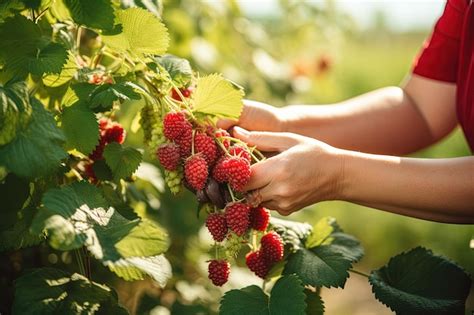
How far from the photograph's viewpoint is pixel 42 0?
0.96 meters

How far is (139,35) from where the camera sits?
957mm

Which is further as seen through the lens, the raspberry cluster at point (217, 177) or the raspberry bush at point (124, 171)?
the raspberry cluster at point (217, 177)

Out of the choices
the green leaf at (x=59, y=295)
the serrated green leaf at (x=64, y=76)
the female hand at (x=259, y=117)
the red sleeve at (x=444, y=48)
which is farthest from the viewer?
the red sleeve at (x=444, y=48)

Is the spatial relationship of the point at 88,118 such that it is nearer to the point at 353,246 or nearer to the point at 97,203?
the point at 97,203

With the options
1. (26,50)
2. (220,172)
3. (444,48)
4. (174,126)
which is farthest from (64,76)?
(444,48)

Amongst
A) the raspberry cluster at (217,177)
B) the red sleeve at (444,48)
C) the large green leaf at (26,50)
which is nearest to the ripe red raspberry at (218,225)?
the raspberry cluster at (217,177)

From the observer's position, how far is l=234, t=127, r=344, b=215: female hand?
96 centimetres

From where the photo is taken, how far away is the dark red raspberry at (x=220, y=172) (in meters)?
0.91

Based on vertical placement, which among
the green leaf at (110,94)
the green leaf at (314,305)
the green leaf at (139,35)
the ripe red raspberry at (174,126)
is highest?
the green leaf at (139,35)

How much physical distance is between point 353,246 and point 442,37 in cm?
57

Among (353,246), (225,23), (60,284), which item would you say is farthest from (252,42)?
(60,284)

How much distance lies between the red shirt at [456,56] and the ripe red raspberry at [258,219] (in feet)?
1.60

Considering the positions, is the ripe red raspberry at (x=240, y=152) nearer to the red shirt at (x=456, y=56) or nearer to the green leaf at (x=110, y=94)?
the green leaf at (x=110, y=94)

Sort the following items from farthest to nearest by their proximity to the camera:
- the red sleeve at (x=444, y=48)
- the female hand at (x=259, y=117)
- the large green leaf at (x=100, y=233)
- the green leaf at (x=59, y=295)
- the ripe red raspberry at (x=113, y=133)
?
the red sleeve at (x=444, y=48) → the female hand at (x=259, y=117) → the ripe red raspberry at (x=113, y=133) → the green leaf at (x=59, y=295) → the large green leaf at (x=100, y=233)
